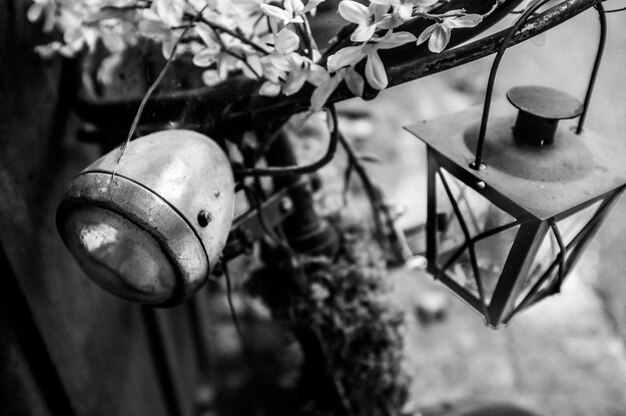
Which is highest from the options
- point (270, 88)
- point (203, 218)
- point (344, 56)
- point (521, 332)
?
point (344, 56)

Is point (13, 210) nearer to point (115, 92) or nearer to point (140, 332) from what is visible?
point (115, 92)

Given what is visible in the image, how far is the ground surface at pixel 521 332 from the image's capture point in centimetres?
266

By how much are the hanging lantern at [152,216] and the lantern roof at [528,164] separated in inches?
17.1

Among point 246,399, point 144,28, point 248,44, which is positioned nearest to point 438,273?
point 248,44

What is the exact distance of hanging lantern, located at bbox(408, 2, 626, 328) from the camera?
0.95 meters

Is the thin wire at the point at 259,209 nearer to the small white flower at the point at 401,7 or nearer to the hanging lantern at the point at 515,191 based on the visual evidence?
the hanging lantern at the point at 515,191

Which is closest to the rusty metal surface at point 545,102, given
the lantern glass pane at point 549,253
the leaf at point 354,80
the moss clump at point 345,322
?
the lantern glass pane at point 549,253

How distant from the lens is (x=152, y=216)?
0.90m

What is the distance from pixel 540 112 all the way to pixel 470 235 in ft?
0.94

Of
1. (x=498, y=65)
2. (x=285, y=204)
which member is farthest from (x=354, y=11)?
(x=285, y=204)

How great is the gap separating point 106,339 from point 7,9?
3.17ft

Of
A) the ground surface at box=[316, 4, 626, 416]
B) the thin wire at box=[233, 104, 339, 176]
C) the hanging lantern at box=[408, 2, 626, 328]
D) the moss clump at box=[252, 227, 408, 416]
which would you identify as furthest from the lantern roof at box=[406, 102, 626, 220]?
the ground surface at box=[316, 4, 626, 416]

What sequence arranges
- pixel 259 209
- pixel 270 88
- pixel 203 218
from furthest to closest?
1. pixel 259 209
2. pixel 270 88
3. pixel 203 218

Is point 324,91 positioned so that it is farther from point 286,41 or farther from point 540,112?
point 540,112
